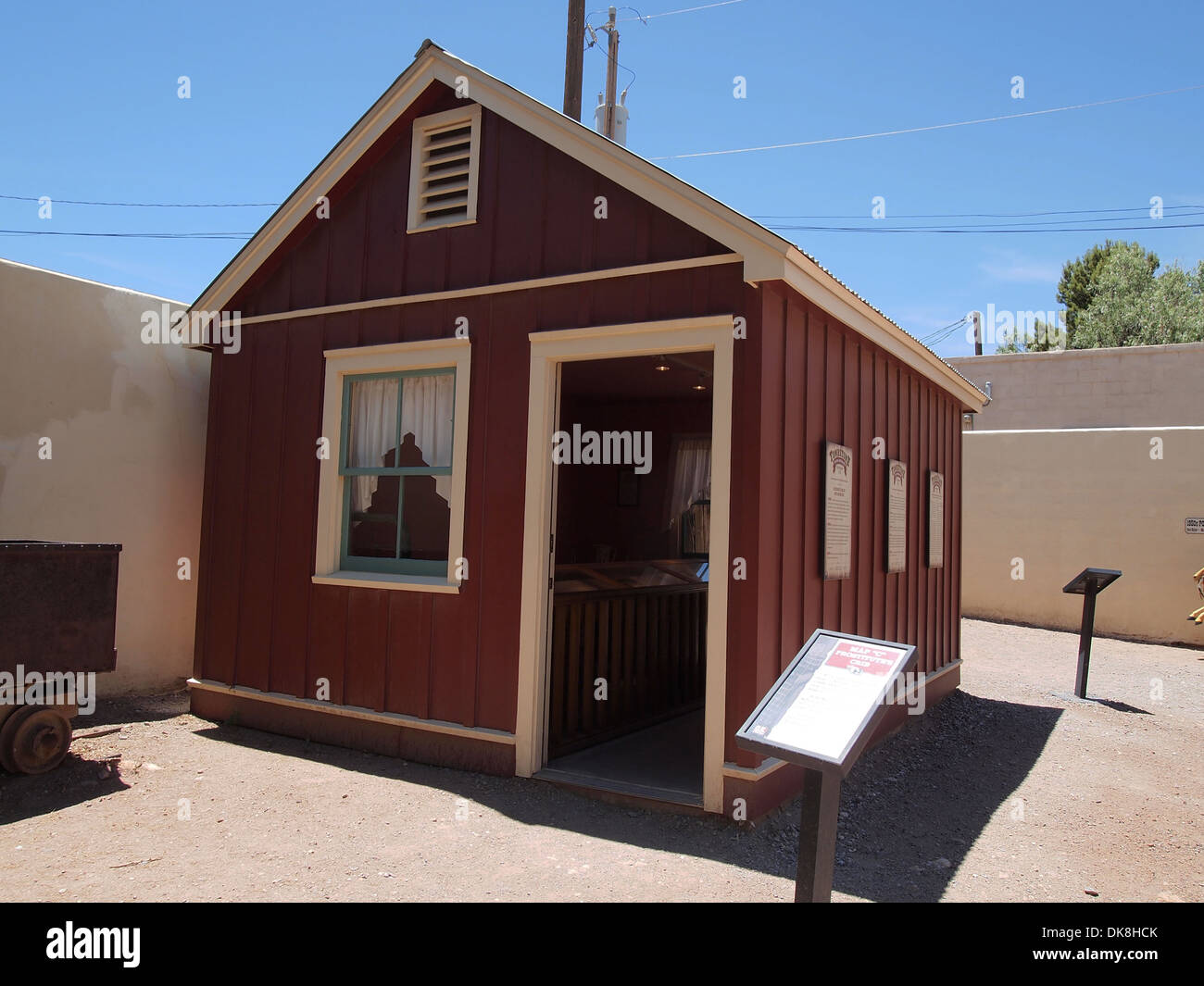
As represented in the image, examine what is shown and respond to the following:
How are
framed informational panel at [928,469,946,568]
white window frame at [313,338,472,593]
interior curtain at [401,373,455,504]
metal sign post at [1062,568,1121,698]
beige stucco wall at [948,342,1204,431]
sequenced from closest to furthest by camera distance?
white window frame at [313,338,472,593], interior curtain at [401,373,455,504], framed informational panel at [928,469,946,568], metal sign post at [1062,568,1121,698], beige stucco wall at [948,342,1204,431]

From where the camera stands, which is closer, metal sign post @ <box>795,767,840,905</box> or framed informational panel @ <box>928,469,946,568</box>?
metal sign post @ <box>795,767,840,905</box>

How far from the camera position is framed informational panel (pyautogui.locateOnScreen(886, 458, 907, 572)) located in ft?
21.8

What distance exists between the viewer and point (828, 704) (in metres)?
2.84

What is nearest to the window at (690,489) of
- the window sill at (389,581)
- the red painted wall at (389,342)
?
the red painted wall at (389,342)

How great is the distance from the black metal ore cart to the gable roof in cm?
255

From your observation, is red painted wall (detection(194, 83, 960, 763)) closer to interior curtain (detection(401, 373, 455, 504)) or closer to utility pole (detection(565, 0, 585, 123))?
interior curtain (detection(401, 373, 455, 504))

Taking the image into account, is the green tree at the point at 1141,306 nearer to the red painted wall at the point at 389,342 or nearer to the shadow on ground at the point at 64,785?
the red painted wall at the point at 389,342

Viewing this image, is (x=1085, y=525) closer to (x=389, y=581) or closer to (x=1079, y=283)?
(x=389, y=581)

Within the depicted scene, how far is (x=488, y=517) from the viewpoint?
5465mm

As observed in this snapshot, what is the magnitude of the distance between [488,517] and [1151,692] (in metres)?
7.32

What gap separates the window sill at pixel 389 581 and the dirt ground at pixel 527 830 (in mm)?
1117

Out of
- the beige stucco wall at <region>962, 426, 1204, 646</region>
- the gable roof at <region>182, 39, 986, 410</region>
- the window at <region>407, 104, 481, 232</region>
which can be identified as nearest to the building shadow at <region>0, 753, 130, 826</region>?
the gable roof at <region>182, 39, 986, 410</region>
